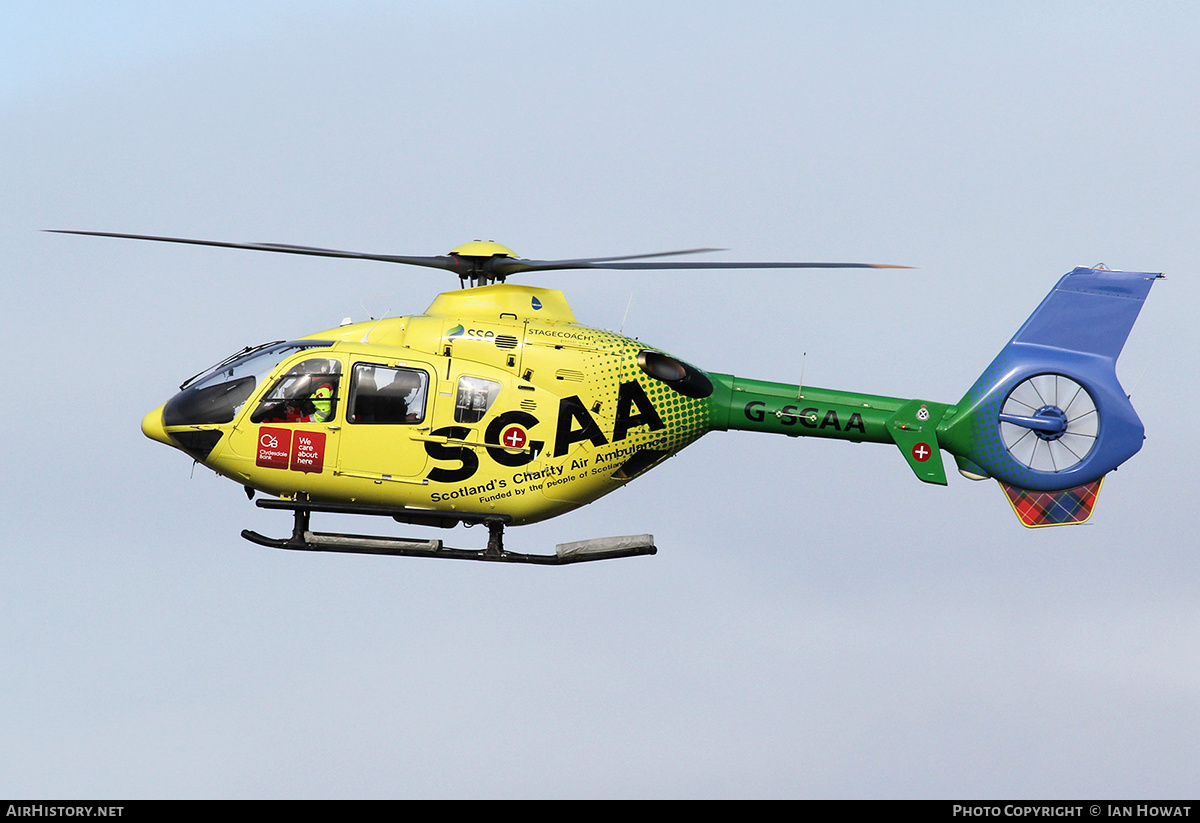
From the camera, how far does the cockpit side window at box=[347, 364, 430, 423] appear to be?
1956 centimetres

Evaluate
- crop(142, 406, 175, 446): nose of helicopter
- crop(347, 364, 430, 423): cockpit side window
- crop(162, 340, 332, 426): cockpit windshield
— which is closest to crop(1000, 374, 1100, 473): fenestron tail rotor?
crop(347, 364, 430, 423): cockpit side window

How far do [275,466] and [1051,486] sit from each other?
40.1 ft

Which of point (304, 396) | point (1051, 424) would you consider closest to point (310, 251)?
point (304, 396)

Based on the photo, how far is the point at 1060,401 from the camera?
69.0 ft

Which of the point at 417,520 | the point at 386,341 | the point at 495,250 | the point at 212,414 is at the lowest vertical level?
the point at 417,520

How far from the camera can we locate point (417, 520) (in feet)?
66.1

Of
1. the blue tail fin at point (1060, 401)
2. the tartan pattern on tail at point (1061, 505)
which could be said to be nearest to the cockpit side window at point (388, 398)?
the blue tail fin at point (1060, 401)

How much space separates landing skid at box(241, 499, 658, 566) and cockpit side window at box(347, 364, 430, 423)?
1421 mm

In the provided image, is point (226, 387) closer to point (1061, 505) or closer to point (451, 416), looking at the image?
point (451, 416)

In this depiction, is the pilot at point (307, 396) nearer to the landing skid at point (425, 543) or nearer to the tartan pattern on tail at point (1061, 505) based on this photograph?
the landing skid at point (425, 543)

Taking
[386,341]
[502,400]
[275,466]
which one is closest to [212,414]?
[275,466]

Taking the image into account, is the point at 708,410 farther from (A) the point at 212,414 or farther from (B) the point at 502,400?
(A) the point at 212,414

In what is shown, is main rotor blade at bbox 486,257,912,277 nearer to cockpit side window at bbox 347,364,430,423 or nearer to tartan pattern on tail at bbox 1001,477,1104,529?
cockpit side window at bbox 347,364,430,423

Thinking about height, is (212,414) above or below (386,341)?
below
